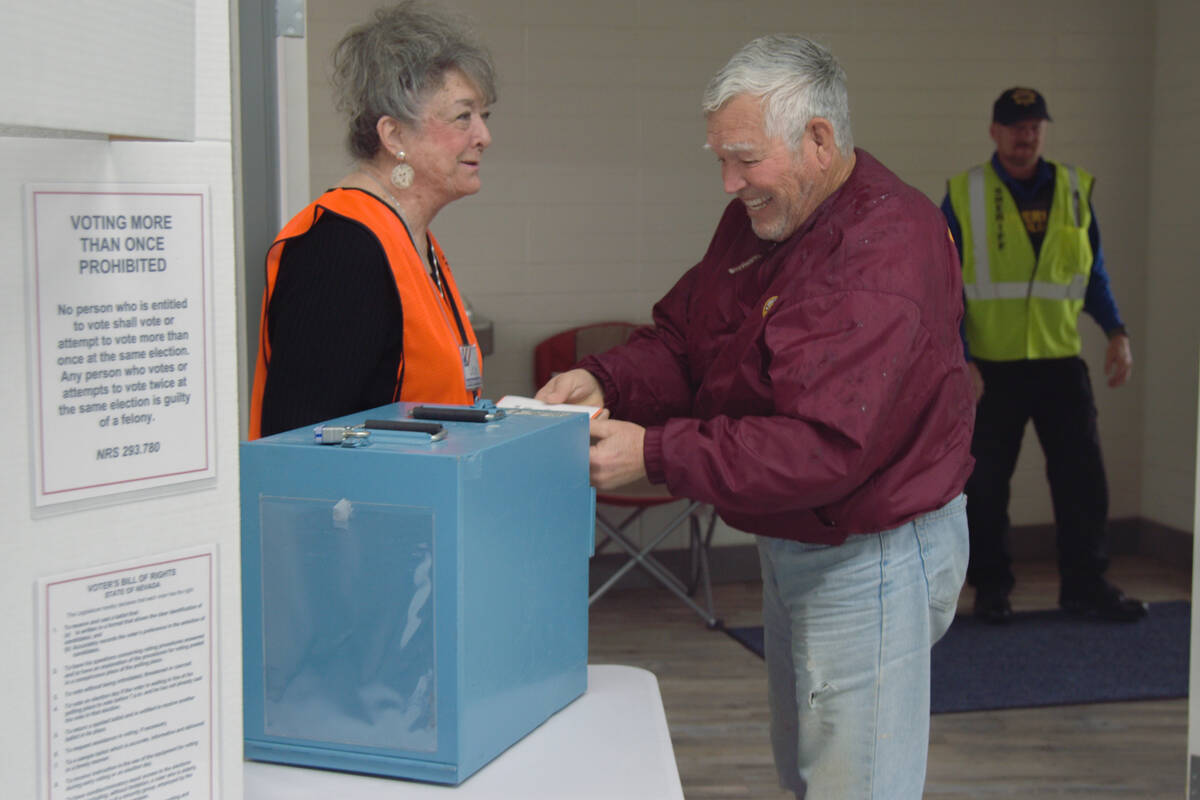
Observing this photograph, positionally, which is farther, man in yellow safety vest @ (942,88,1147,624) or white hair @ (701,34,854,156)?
man in yellow safety vest @ (942,88,1147,624)

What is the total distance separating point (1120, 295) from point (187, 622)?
537 cm

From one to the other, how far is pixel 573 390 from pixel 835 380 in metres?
0.49

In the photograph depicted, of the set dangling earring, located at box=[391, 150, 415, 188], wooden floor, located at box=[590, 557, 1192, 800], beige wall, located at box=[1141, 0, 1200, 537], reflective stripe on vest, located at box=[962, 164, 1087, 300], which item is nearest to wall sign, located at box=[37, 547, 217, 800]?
dangling earring, located at box=[391, 150, 415, 188]

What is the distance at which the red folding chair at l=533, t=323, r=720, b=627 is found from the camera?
459cm

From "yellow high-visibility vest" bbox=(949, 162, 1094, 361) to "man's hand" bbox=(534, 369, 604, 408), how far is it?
304 centimetres

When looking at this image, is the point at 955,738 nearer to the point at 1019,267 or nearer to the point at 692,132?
the point at 1019,267

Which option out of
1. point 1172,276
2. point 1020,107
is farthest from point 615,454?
point 1172,276

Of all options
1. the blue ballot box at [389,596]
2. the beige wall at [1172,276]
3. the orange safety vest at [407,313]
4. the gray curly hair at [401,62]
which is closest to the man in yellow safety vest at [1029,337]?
the beige wall at [1172,276]

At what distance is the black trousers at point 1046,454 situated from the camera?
4613 millimetres

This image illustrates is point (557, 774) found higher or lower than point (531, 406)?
lower

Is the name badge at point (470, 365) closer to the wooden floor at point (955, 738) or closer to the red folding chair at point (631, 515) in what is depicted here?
the wooden floor at point (955, 738)

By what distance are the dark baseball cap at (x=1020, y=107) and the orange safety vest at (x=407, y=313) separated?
338 cm

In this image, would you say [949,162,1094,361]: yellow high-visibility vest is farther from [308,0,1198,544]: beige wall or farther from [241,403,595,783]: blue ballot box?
[241,403,595,783]: blue ballot box

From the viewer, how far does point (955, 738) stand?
3578mm
